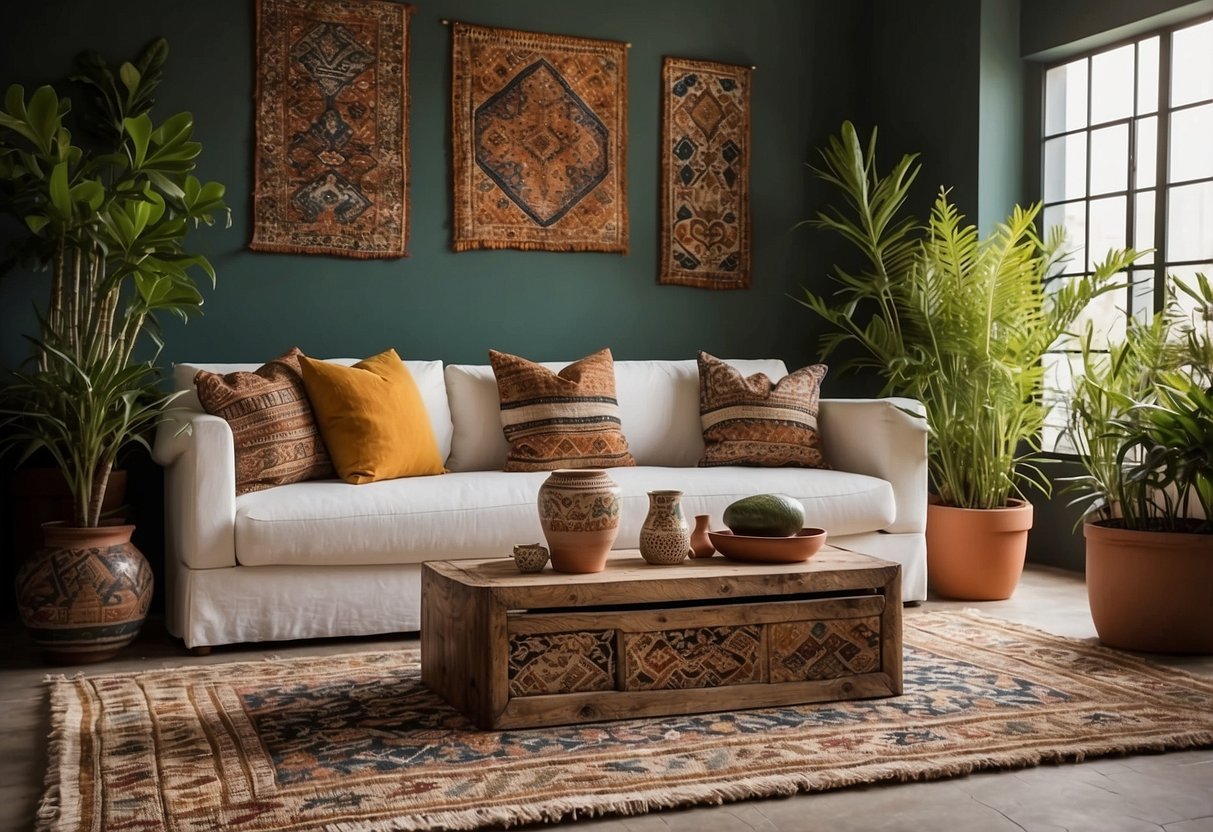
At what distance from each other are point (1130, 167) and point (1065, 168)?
0.34 meters

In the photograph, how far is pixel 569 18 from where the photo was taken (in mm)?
4988

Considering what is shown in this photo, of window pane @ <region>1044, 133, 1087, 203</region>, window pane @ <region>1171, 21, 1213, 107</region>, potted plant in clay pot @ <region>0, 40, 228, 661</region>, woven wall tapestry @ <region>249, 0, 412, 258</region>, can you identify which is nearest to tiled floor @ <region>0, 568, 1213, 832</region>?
potted plant in clay pot @ <region>0, 40, 228, 661</region>

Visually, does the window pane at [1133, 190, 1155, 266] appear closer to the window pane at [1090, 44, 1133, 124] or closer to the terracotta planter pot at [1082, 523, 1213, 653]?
the window pane at [1090, 44, 1133, 124]

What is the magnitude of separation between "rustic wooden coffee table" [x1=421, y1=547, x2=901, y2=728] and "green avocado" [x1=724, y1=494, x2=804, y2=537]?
86mm

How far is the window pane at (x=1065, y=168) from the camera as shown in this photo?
4887 mm

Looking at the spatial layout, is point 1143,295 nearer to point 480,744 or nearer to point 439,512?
point 439,512

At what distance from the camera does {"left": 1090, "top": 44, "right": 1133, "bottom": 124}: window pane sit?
4.70 meters

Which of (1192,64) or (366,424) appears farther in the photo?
(1192,64)

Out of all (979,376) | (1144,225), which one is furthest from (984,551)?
(1144,225)

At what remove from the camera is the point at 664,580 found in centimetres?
267

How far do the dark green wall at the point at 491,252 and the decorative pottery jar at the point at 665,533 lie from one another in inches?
83.9

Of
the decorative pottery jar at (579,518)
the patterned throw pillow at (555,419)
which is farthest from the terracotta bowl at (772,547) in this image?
the patterned throw pillow at (555,419)

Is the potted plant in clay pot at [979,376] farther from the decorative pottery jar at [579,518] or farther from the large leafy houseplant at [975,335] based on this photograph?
the decorative pottery jar at [579,518]

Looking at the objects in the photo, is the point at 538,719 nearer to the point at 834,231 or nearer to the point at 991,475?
the point at 991,475
